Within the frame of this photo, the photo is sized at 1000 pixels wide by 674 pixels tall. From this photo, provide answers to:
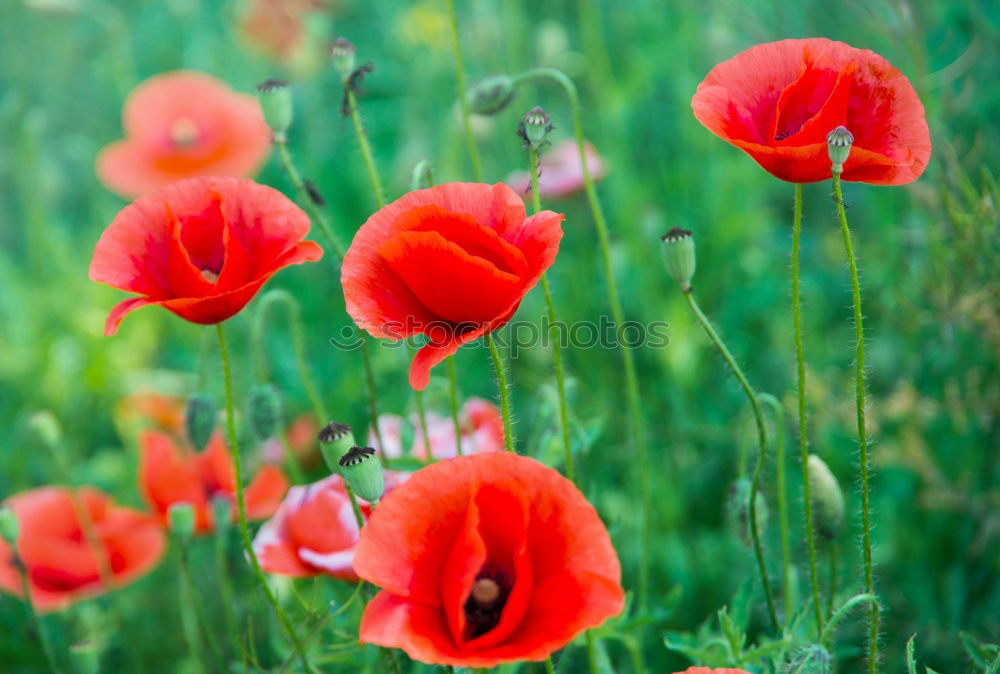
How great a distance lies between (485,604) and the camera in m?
0.78

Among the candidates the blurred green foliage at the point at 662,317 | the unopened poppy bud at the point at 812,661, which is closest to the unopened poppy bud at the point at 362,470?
the blurred green foliage at the point at 662,317

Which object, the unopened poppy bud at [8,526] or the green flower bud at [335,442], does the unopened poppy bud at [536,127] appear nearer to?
the green flower bud at [335,442]

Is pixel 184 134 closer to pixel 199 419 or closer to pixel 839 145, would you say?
pixel 199 419

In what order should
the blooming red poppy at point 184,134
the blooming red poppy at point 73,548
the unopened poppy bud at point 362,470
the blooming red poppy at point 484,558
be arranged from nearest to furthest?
the blooming red poppy at point 484,558, the unopened poppy bud at point 362,470, the blooming red poppy at point 73,548, the blooming red poppy at point 184,134

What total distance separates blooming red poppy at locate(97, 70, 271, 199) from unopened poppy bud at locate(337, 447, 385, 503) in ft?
4.96

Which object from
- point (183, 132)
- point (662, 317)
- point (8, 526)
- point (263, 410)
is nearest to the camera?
point (8, 526)

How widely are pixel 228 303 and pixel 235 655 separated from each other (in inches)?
36.9

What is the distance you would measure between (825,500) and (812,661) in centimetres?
24

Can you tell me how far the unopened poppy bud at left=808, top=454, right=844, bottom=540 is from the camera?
1010 mm

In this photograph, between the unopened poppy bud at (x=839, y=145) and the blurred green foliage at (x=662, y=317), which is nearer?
the unopened poppy bud at (x=839, y=145)

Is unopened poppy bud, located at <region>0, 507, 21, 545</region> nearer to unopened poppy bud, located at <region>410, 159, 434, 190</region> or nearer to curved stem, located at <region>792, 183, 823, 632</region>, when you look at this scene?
unopened poppy bud, located at <region>410, 159, 434, 190</region>

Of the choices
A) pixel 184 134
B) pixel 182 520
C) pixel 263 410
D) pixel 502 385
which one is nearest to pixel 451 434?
pixel 263 410

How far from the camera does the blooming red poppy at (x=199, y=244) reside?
870 mm

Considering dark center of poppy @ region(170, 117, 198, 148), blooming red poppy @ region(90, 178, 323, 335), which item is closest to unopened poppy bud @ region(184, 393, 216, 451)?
blooming red poppy @ region(90, 178, 323, 335)
